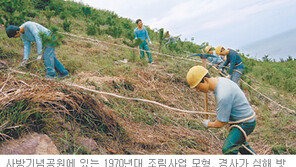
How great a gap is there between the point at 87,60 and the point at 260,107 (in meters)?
4.96

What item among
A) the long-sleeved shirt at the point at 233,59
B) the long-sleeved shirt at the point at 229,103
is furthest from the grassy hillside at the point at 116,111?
the long-sleeved shirt at the point at 233,59

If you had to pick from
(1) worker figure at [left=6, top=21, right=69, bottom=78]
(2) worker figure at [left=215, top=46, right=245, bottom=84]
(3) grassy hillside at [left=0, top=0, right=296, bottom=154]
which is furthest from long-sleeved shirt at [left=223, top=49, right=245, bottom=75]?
(1) worker figure at [left=6, top=21, right=69, bottom=78]

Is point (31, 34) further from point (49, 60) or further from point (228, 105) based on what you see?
point (228, 105)

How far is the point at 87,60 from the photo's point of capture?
5.09m

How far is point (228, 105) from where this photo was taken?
194 cm

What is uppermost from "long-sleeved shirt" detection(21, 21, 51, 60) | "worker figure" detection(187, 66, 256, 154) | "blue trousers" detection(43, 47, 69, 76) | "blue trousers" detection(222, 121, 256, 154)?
"long-sleeved shirt" detection(21, 21, 51, 60)

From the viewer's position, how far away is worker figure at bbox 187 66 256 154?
195 centimetres

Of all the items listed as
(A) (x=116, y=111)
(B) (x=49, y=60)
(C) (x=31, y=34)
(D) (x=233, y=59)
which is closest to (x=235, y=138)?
(A) (x=116, y=111)

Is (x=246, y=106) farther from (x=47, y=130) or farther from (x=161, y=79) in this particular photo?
(x=161, y=79)

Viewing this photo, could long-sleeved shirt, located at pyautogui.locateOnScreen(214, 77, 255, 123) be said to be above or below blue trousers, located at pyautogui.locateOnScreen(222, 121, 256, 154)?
above

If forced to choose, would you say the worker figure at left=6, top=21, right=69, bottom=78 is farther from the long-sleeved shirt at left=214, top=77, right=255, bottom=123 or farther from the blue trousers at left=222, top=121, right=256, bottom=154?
the blue trousers at left=222, top=121, right=256, bottom=154

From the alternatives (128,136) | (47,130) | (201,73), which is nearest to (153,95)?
(128,136)

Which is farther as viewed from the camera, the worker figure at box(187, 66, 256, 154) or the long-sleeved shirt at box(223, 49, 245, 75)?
the long-sleeved shirt at box(223, 49, 245, 75)

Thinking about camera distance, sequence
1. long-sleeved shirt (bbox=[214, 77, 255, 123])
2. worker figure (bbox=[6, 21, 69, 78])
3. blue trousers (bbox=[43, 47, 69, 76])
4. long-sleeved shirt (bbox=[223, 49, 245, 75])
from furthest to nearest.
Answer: long-sleeved shirt (bbox=[223, 49, 245, 75]) → blue trousers (bbox=[43, 47, 69, 76]) → worker figure (bbox=[6, 21, 69, 78]) → long-sleeved shirt (bbox=[214, 77, 255, 123])
